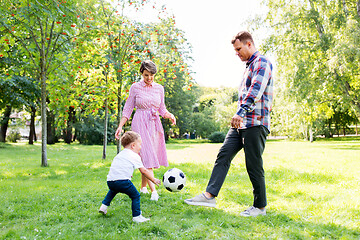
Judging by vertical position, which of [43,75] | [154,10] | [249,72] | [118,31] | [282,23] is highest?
[282,23]

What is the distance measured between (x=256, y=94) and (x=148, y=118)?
1.94m

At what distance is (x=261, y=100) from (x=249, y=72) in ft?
1.33

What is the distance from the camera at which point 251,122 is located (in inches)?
142

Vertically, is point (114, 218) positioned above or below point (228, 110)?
below

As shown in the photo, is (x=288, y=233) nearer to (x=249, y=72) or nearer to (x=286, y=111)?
(x=249, y=72)

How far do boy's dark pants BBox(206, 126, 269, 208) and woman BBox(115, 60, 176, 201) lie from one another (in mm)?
1176

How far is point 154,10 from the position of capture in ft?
34.1

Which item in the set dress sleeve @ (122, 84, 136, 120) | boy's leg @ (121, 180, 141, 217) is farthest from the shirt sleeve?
dress sleeve @ (122, 84, 136, 120)

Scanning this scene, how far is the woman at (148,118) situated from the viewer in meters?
4.62

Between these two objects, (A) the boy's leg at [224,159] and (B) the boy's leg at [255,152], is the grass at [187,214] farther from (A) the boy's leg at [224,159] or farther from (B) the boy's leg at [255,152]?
(B) the boy's leg at [255,152]

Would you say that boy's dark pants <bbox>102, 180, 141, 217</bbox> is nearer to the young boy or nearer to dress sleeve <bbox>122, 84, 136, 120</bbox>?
the young boy

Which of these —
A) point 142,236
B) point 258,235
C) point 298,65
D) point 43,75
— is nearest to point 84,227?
point 142,236

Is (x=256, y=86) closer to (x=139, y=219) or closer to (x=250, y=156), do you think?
(x=250, y=156)

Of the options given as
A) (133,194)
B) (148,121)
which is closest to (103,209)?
(133,194)
